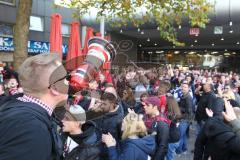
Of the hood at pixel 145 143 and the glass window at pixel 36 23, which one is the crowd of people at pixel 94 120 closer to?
the hood at pixel 145 143

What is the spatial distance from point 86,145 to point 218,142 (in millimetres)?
1683

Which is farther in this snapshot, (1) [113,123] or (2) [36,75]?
(1) [113,123]

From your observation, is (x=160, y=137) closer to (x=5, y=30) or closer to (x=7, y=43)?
(x=7, y=43)

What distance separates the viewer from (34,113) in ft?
6.40

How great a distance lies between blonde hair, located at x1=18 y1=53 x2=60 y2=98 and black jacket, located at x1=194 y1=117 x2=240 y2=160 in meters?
2.76

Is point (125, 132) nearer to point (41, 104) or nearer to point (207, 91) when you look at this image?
point (41, 104)

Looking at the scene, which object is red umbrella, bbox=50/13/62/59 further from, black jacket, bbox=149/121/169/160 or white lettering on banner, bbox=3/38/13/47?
white lettering on banner, bbox=3/38/13/47

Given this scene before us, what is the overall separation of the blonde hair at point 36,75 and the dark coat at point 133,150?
2.27 m

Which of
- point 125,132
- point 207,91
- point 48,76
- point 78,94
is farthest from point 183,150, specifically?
point 48,76

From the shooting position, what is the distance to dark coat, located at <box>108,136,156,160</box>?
170 inches

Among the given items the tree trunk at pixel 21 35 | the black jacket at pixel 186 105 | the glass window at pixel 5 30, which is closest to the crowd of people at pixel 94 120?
the black jacket at pixel 186 105

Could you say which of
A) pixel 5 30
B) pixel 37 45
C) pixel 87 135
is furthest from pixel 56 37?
pixel 37 45

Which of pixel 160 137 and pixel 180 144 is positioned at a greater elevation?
pixel 160 137

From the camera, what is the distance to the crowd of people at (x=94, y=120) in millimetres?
1894
